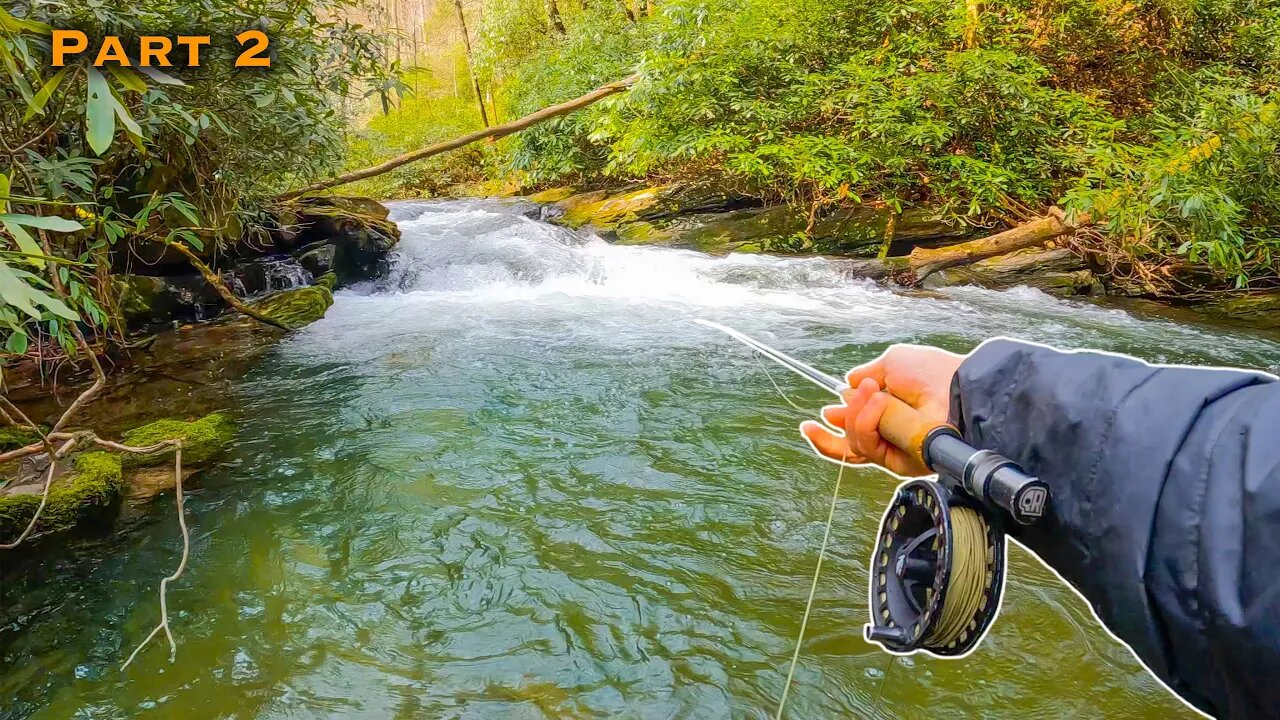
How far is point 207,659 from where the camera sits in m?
2.56

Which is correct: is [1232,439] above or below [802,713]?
above

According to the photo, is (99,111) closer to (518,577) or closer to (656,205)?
(518,577)

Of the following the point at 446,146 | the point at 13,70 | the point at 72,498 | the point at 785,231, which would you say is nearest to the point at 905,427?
the point at 13,70

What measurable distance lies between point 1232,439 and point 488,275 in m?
10.1

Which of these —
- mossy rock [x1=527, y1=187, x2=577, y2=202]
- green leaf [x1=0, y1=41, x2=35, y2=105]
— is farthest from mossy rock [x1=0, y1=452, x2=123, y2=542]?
mossy rock [x1=527, y1=187, x2=577, y2=202]

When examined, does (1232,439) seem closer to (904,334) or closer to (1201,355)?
(904,334)

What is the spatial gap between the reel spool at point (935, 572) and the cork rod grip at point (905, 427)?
0.07m

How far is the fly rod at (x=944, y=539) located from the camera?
3.39ft

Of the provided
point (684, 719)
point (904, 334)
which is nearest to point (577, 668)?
point (684, 719)

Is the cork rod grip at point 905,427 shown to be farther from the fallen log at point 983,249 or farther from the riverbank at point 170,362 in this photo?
the fallen log at point 983,249

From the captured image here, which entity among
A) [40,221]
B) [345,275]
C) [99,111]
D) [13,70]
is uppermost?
[13,70]

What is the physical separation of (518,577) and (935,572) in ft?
7.45

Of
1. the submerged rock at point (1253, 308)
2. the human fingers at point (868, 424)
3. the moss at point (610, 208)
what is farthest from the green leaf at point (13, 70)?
the moss at point (610, 208)

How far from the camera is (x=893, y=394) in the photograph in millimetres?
1383
